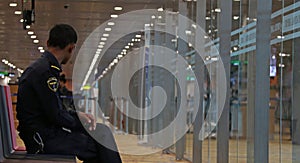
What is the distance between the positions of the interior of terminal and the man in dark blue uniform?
0.46 metres

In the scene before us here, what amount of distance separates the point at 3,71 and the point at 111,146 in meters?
18.7

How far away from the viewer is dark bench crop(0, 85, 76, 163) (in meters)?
3.61

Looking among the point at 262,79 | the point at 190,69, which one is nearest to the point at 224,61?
the point at 262,79

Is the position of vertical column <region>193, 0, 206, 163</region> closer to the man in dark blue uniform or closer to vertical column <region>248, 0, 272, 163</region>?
vertical column <region>248, 0, 272, 163</region>

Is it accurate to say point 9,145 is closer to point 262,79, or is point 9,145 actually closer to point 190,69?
point 262,79

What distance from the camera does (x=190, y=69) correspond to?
9.30m

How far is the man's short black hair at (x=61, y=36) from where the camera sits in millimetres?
3660

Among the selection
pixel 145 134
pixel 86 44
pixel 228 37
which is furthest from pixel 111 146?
pixel 86 44

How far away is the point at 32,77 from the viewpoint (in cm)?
357

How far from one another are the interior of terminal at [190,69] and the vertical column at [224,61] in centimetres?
1

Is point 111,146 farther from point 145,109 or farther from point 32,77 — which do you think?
point 145,109

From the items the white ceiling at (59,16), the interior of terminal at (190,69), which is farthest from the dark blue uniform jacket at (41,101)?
the white ceiling at (59,16)

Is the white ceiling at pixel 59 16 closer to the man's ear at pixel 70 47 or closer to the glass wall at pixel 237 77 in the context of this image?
the glass wall at pixel 237 77

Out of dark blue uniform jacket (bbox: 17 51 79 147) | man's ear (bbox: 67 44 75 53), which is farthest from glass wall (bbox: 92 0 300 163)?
dark blue uniform jacket (bbox: 17 51 79 147)
